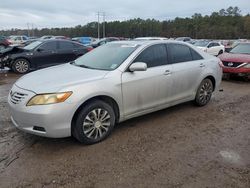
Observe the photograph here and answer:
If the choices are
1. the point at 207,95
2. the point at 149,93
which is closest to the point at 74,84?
the point at 149,93

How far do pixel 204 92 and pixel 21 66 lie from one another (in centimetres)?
838

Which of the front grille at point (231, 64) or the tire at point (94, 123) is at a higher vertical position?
the front grille at point (231, 64)

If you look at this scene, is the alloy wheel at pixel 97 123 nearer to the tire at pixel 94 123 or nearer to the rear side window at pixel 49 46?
the tire at pixel 94 123

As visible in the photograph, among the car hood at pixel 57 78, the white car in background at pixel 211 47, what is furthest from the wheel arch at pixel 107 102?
the white car in background at pixel 211 47

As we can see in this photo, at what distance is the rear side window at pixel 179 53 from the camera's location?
17.5 ft

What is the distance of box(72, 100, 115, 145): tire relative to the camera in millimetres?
3934

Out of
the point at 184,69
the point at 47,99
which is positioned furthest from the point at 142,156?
the point at 184,69

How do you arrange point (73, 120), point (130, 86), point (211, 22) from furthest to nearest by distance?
point (211, 22) < point (130, 86) < point (73, 120)

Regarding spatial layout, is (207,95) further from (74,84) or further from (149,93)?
(74,84)

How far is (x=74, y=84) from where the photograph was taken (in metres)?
3.90

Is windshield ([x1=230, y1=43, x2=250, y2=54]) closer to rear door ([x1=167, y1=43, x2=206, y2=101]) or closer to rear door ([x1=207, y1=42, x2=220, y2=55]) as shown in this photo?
rear door ([x1=167, y1=43, x2=206, y2=101])

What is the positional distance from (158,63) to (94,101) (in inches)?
62.3

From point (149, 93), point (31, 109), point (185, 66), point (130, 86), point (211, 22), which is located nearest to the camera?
point (31, 109)

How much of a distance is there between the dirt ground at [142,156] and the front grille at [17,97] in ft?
2.28
